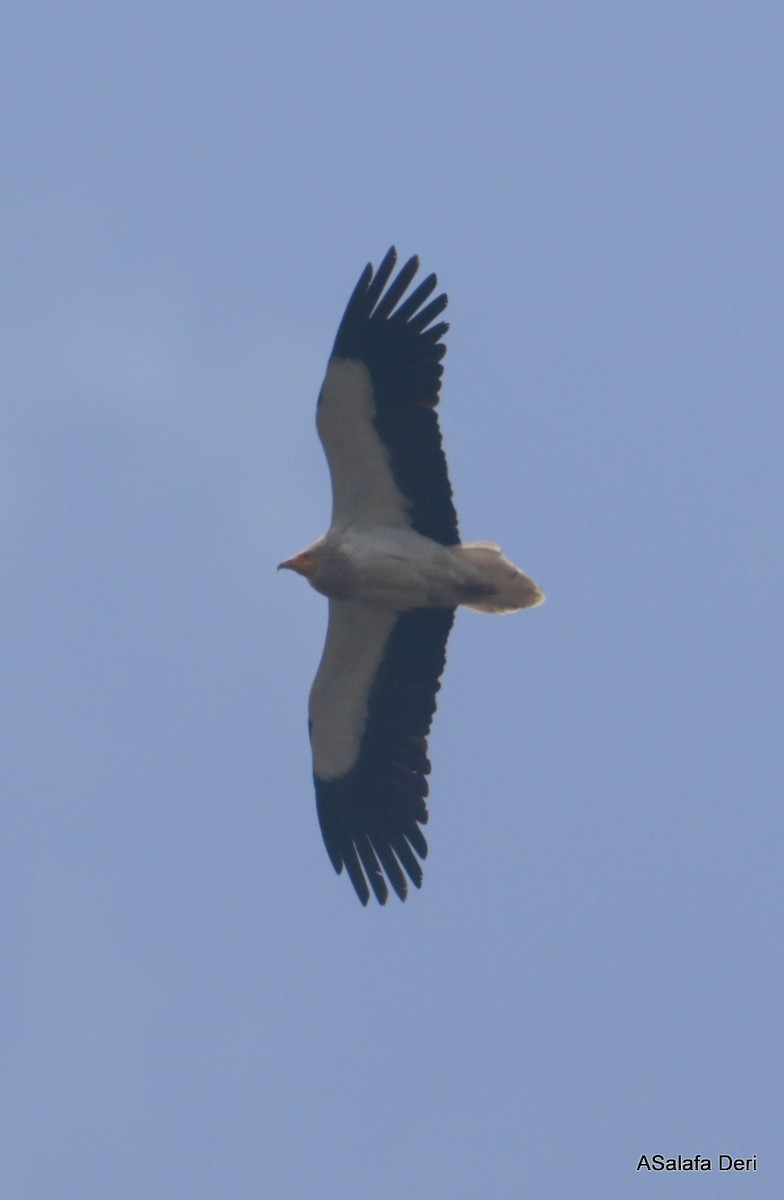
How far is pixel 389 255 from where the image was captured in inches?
443

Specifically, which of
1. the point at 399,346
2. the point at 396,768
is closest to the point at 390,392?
the point at 399,346

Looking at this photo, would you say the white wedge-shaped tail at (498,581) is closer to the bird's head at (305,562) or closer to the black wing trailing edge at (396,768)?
the black wing trailing edge at (396,768)

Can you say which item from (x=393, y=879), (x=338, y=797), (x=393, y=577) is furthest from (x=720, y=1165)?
(x=393, y=577)

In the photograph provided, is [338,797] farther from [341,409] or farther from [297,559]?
[341,409]

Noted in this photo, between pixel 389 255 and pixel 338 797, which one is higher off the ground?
pixel 389 255

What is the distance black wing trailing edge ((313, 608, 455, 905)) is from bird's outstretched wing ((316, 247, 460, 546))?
1.05 m

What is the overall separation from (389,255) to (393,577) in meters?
2.33

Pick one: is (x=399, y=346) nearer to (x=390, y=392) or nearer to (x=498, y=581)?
(x=390, y=392)

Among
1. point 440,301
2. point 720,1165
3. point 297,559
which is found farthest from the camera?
point 297,559

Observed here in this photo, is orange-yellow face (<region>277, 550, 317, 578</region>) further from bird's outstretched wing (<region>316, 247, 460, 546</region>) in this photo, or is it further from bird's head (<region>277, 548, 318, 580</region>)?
bird's outstretched wing (<region>316, 247, 460, 546</region>)

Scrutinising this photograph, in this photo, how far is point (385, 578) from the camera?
11.8 metres

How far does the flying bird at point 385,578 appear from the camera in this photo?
1123cm

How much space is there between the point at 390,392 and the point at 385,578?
1410 mm

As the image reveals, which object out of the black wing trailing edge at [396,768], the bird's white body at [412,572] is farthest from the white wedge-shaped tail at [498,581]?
the black wing trailing edge at [396,768]
